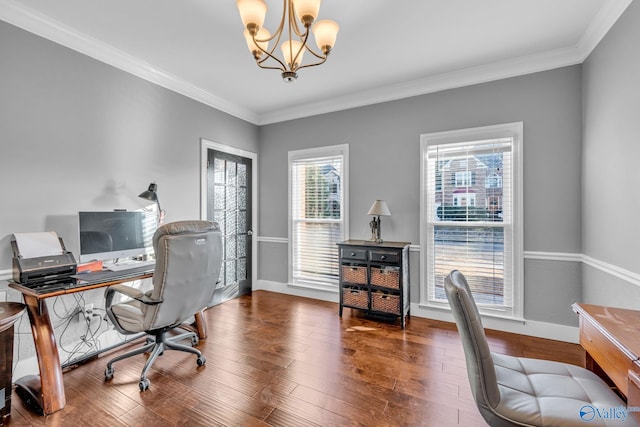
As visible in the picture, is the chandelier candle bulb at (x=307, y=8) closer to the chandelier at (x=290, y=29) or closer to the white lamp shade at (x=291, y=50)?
the chandelier at (x=290, y=29)

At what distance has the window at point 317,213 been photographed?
395 cm

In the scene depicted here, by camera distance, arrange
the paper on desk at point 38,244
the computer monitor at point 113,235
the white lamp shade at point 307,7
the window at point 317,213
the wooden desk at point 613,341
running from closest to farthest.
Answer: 1. the wooden desk at point 613,341
2. the white lamp shade at point 307,7
3. the paper on desk at point 38,244
4. the computer monitor at point 113,235
5. the window at point 317,213

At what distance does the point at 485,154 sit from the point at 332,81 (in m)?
1.89

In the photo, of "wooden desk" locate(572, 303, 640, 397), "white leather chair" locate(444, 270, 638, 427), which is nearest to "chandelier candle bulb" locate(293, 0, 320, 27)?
"white leather chair" locate(444, 270, 638, 427)

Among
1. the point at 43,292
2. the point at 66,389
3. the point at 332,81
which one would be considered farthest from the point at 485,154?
the point at 66,389

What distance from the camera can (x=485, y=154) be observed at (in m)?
3.09

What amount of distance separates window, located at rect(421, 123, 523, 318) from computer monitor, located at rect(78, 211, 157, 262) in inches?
115

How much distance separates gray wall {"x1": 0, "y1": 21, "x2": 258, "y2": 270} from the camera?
6.94ft

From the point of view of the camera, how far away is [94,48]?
8.33ft

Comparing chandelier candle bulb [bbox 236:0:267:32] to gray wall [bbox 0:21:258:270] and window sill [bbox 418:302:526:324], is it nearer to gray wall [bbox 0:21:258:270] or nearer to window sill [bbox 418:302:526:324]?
gray wall [bbox 0:21:258:270]

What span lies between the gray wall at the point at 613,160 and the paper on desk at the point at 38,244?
13.2ft

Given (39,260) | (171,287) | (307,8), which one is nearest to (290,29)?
(307,8)

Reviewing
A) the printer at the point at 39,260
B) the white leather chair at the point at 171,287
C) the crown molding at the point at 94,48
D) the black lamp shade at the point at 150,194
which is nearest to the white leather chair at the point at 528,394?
the white leather chair at the point at 171,287

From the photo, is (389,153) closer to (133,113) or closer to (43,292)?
(133,113)
